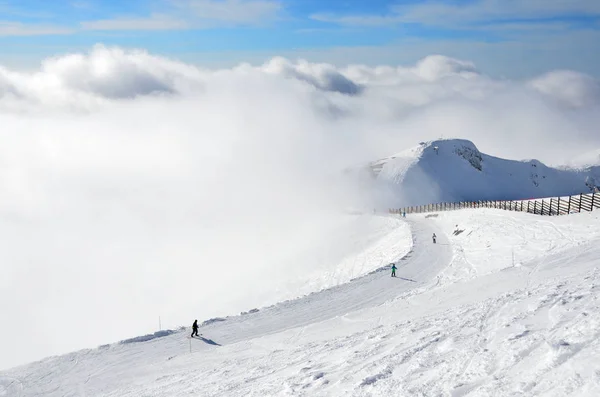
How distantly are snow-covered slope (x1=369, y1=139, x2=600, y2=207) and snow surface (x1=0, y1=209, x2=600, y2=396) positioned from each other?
225ft

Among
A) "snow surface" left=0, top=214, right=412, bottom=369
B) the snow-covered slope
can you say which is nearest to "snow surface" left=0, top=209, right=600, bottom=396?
"snow surface" left=0, top=214, right=412, bottom=369

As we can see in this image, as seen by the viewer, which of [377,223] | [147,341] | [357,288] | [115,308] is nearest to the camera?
[147,341]

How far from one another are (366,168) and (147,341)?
97.7 metres

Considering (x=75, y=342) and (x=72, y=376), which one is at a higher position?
(x=72, y=376)

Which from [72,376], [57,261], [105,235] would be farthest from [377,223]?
[105,235]

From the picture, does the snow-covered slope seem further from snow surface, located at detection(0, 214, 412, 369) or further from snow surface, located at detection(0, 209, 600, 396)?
snow surface, located at detection(0, 209, 600, 396)

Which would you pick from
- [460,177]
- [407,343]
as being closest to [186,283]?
[407,343]

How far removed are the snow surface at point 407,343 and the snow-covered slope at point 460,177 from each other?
6857 cm

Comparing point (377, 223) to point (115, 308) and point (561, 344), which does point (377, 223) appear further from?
point (561, 344)

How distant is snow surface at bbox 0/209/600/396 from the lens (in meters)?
12.9

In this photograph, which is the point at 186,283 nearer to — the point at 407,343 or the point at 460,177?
the point at 407,343

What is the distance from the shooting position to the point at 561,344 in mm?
12797

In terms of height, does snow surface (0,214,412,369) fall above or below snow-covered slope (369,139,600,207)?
below

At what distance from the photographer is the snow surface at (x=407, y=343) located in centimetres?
1290
